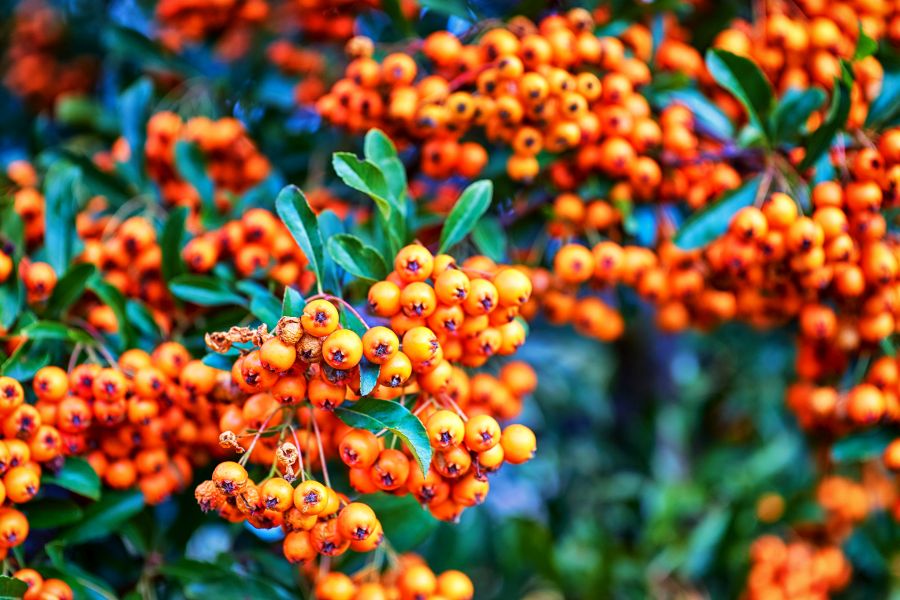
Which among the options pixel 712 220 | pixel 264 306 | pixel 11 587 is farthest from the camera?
pixel 712 220

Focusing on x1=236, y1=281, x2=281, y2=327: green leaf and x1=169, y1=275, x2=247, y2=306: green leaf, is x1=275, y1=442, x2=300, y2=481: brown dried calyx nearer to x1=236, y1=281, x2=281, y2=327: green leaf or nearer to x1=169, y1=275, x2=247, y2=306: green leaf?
x1=236, y1=281, x2=281, y2=327: green leaf

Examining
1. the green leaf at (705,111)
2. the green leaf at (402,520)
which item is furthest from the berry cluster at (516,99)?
the green leaf at (402,520)

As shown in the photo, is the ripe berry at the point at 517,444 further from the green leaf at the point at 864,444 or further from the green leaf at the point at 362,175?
the green leaf at the point at 864,444

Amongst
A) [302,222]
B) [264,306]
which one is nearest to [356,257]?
[302,222]

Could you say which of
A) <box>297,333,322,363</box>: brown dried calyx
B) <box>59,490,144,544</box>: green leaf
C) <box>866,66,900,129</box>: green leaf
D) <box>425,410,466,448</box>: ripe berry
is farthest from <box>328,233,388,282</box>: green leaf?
<box>866,66,900,129</box>: green leaf

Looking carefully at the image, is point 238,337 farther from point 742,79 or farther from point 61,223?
point 742,79

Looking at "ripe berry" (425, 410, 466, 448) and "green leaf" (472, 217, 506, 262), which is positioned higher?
"ripe berry" (425, 410, 466, 448)
